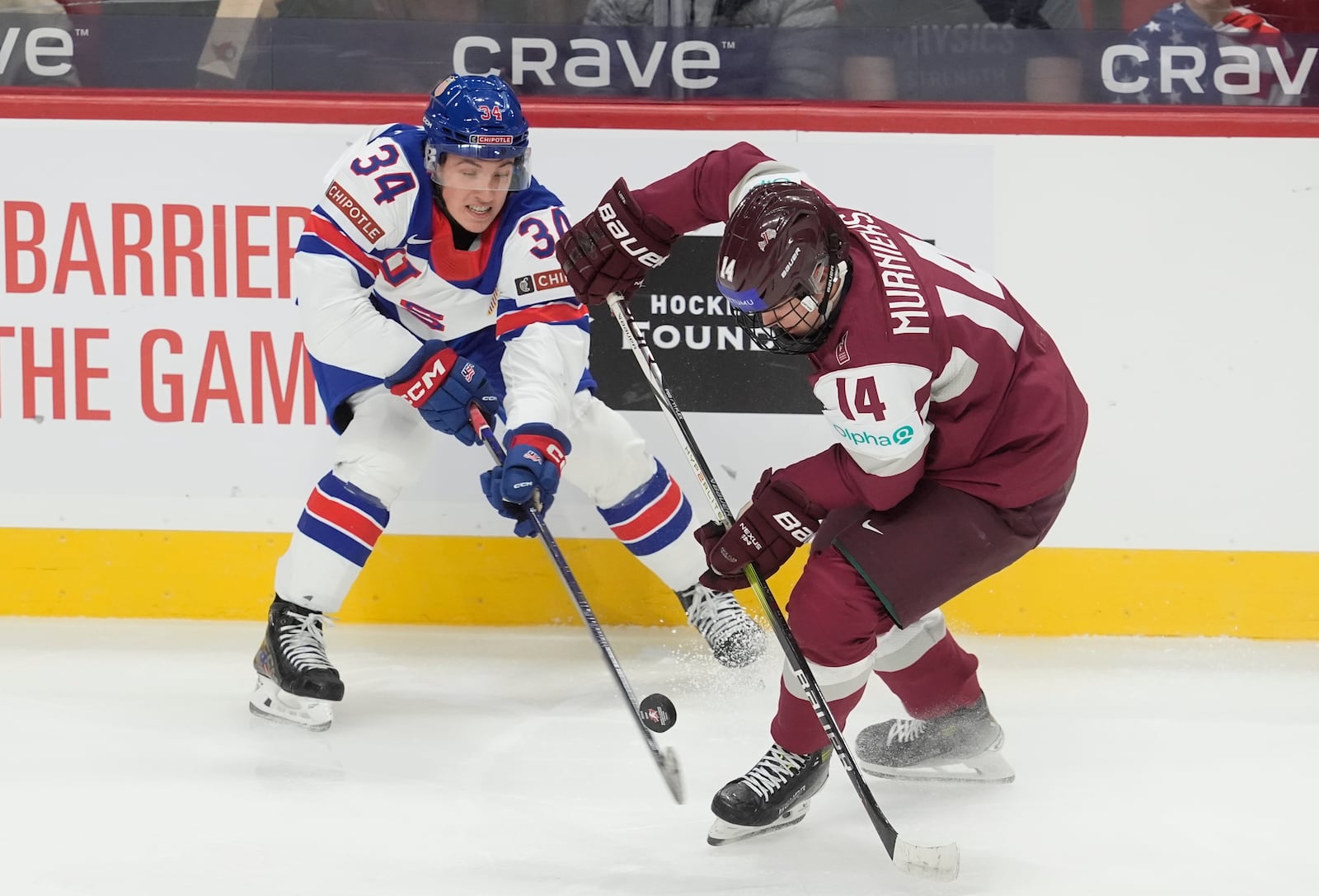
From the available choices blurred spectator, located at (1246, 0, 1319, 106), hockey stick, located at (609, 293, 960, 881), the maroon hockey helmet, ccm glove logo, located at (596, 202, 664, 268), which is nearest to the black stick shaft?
hockey stick, located at (609, 293, 960, 881)

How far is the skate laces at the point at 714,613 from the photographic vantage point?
124 inches

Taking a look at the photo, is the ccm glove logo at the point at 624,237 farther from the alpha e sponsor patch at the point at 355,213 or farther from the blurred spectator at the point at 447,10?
the blurred spectator at the point at 447,10

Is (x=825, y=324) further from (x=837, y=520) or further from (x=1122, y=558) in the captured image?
(x=1122, y=558)

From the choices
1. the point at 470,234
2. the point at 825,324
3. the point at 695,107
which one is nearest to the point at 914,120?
the point at 695,107

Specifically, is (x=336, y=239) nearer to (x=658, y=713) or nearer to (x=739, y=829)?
(x=658, y=713)

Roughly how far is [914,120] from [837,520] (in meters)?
1.24

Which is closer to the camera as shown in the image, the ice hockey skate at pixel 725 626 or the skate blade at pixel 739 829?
the skate blade at pixel 739 829

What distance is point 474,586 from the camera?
347cm

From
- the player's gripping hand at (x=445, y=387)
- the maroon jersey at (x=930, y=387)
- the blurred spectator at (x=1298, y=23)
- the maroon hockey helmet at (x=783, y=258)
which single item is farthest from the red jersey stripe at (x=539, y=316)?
the blurred spectator at (x=1298, y=23)

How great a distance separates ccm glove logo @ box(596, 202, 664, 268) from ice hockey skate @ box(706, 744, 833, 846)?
0.93m

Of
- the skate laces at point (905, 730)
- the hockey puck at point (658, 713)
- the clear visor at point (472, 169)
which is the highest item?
the clear visor at point (472, 169)

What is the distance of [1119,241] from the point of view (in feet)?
10.8

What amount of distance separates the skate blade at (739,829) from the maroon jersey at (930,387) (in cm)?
55

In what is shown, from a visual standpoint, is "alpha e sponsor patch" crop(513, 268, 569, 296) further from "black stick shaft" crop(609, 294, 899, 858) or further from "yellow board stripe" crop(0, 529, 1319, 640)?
"yellow board stripe" crop(0, 529, 1319, 640)
